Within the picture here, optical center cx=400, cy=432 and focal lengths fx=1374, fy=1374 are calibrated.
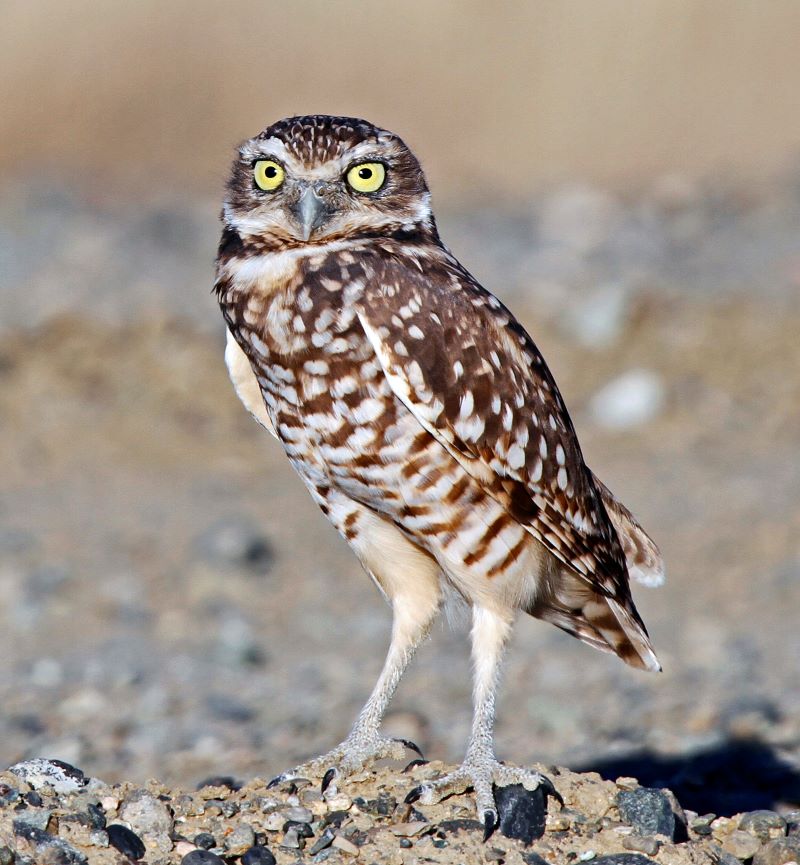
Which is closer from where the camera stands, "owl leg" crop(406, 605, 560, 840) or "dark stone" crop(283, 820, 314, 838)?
"dark stone" crop(283, 820, 314, 838)

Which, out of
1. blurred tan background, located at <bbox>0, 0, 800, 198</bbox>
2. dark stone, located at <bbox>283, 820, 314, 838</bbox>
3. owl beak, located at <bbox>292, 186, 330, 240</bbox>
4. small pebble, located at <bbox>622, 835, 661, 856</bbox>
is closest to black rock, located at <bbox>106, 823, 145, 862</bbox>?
dark stone, located at <bbox>283, 820, 314, 838</bbox>

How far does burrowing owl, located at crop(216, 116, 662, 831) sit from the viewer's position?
4.31 meters

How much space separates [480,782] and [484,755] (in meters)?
0.11

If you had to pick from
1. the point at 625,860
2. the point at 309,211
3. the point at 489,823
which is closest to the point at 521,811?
the point at 489,823

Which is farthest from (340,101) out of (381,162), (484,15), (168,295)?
(381,162)

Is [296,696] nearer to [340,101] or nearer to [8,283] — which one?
[8,283]

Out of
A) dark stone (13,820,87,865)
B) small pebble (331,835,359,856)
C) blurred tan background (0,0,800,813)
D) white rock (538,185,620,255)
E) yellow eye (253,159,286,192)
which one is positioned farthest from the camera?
white rock (538,185,620,255)

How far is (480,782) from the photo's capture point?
428cm

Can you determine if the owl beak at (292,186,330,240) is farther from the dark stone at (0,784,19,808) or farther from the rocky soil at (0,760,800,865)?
the dark stone at (0,784,19,808)

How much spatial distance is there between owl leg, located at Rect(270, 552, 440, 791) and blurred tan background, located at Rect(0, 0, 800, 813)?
1365 millimetres

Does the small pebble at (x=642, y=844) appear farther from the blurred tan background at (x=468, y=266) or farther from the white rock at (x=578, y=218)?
the white rock at (x=578, y=218)

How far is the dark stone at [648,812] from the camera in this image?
416 centimetres

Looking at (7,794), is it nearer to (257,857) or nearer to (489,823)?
(257,857)

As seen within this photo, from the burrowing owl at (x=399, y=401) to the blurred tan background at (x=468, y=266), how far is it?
59 cm
